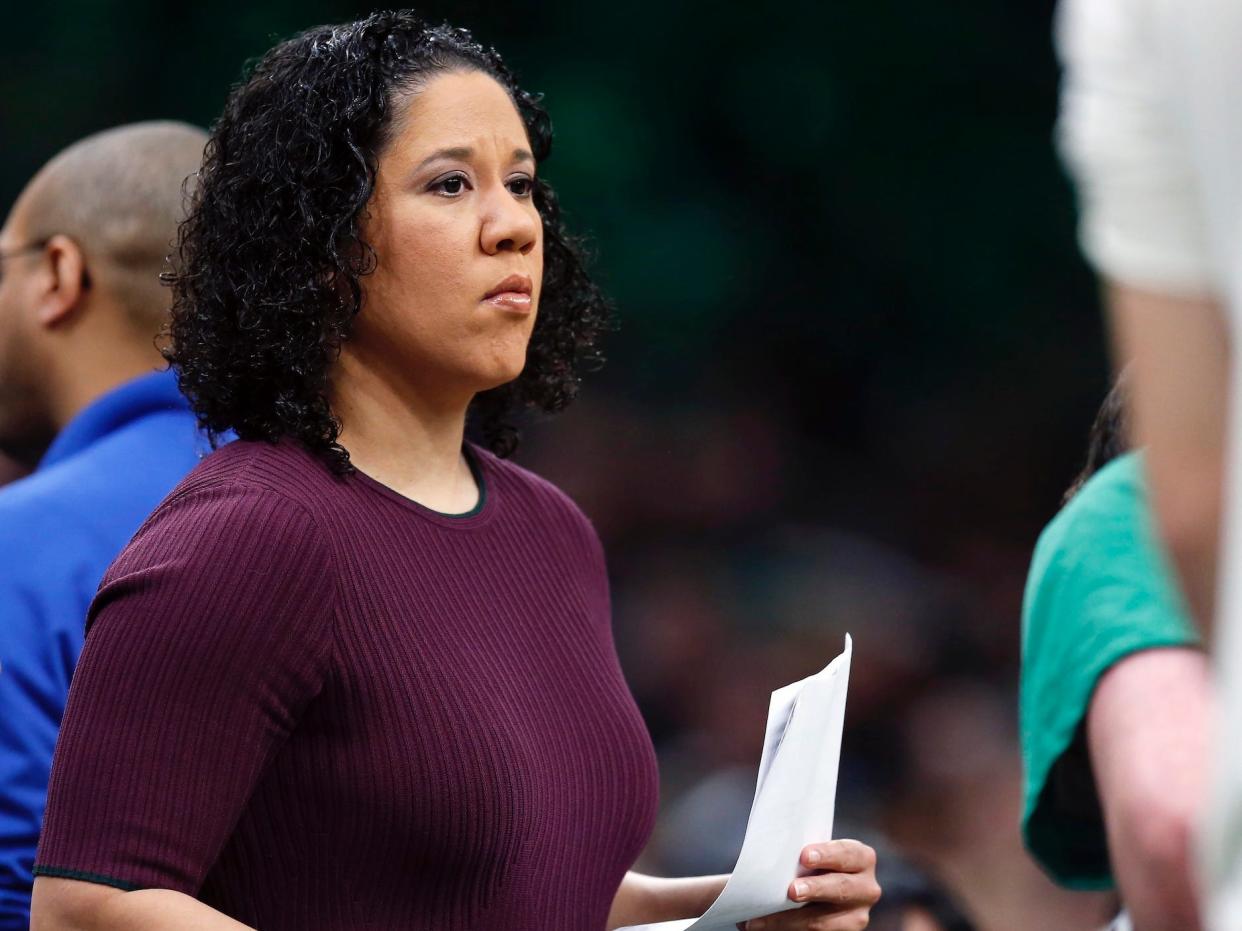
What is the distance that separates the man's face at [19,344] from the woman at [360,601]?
63 cm

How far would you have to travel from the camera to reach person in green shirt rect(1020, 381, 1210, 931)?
950 millimetres

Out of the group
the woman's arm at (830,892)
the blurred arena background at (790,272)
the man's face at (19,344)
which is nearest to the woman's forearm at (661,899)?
the woman's arm at (830,892)

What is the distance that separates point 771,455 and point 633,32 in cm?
159

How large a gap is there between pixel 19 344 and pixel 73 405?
116 millimetres

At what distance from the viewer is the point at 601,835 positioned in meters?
1.57

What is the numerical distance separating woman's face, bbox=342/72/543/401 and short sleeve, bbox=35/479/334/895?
0.26 meters

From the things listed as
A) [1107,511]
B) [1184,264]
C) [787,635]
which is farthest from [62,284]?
[787,635]

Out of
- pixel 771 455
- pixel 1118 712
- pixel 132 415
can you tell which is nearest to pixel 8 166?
pixel 771 455

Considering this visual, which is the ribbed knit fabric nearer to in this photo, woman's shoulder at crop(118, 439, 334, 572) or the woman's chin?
woman's shoulder at crop(118, 439, 334, 572)

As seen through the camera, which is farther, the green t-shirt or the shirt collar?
the shirt collar

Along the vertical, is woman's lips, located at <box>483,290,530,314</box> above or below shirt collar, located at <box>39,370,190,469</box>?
above

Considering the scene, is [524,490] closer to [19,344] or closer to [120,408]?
[120,408]

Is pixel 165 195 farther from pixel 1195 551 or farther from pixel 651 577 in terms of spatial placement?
pixel 651 577

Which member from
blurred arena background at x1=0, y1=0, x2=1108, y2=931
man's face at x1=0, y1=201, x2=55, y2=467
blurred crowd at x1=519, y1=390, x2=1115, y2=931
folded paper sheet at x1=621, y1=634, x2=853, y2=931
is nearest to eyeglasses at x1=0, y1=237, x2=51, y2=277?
man's face at x1=0, y1=201, x2=55, y2=467
